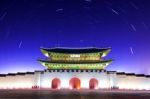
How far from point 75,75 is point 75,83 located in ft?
3.50

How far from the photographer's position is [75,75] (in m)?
37.6

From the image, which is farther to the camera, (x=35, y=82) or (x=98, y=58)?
(x=98, y=58)

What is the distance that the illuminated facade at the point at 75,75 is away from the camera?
3631 centimetres

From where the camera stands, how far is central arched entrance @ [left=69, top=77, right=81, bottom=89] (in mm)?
37625

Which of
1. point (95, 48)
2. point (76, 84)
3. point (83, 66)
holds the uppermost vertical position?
point (95, 48)

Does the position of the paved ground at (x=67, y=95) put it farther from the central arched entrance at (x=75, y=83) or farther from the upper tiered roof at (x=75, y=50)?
the upper tiered roof at (x=75, y=50)

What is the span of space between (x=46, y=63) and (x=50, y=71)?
5.73ft

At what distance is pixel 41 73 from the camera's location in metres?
37.9

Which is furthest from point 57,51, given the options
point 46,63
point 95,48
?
point 95,48

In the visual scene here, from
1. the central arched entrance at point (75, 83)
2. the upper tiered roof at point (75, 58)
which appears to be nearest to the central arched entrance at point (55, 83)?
the central arched entrance at point (75, 83)

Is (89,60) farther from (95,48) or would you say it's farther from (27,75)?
(27,75)

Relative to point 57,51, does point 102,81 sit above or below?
below

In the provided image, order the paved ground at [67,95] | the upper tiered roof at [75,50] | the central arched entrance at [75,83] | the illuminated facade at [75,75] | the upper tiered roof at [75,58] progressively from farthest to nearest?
the upper tiered roof at [75,50]
the upper tiered roof at [75,58]
the central arched entrance at [75,83]
the illuminated facade at [75,75]
the paved ground at [67,95]

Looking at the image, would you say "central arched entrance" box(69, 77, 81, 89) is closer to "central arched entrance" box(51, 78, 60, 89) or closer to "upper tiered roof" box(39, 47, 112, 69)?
"central arched entrance" box(51, 78, 60, 89)
